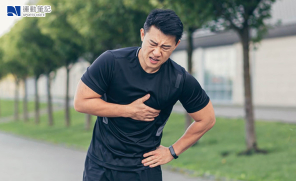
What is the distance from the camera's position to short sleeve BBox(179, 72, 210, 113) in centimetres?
272

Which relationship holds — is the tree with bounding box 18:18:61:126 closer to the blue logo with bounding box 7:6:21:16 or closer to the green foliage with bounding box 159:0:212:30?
the blue logo with bounding box 7:6:21:16

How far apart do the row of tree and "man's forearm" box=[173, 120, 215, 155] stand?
646 centimetres

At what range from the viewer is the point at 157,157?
113 inches

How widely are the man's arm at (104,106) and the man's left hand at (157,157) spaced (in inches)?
13.0

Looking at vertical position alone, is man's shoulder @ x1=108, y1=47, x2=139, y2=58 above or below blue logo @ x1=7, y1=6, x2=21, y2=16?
below

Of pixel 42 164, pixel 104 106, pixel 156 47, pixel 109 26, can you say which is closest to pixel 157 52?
pixel 156 47

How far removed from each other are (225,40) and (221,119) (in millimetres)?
11443

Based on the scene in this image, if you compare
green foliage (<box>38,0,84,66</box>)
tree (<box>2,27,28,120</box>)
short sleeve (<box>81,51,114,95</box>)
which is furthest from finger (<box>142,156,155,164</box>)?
tree (<box>2,27,28,120</box>)

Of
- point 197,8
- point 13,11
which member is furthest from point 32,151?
point 197,8

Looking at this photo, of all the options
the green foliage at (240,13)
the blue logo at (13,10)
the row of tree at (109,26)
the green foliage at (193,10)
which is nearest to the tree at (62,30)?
the row of tree at (109,26)

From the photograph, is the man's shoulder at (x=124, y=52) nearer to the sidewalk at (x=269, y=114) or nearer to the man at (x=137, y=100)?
the man at (x=137, y=100)

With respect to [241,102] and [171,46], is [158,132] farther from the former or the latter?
[241,102]

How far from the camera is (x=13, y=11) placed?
13.6m

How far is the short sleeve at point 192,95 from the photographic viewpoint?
272 centimetres
